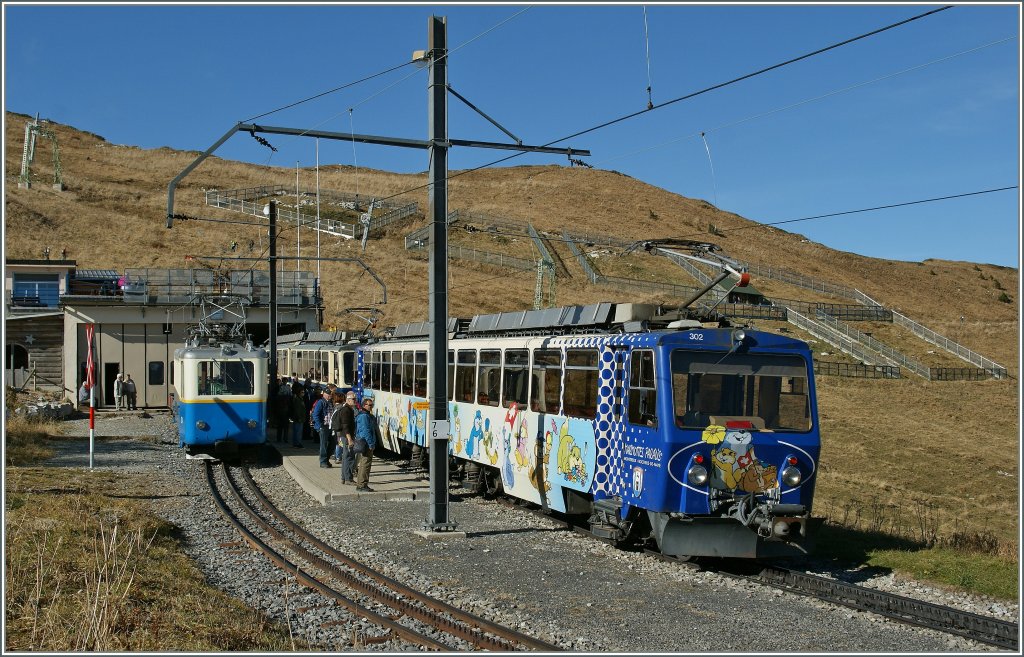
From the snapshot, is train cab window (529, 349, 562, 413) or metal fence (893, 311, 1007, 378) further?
metal fence (893, 311, 1007, 378)

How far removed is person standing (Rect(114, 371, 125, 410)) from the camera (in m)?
37.5

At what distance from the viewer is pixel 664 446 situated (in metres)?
10.7

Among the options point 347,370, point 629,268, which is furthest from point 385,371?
point 629,268

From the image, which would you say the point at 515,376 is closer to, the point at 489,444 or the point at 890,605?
the point at 489,444

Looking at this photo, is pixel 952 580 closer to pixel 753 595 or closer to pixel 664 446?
pixel 753 595

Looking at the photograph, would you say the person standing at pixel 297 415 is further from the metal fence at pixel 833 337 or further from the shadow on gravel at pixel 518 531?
the metal fence at pixel 833 337

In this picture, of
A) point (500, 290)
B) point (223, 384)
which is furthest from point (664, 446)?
point (500, 290)

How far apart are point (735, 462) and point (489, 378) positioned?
19.0ft

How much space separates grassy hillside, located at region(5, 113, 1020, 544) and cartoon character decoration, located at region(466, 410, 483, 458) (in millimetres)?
5936

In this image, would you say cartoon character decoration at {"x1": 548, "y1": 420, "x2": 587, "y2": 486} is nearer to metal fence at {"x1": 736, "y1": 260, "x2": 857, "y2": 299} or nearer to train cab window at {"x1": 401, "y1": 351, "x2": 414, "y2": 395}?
train cab window at {"x1": 401, "y1": 351, "x2": 414, "y2": 395}

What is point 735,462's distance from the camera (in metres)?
10.8

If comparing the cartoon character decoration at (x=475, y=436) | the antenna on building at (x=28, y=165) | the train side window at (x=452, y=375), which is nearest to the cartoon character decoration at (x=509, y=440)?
the cartoon character decoration at (x=475, y=436)

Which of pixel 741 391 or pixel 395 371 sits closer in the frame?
pixel 741 391

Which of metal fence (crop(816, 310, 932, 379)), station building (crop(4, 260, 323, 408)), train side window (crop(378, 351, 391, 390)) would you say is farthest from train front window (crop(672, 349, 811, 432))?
metal fence (crop(816, 310, 932, 379))
